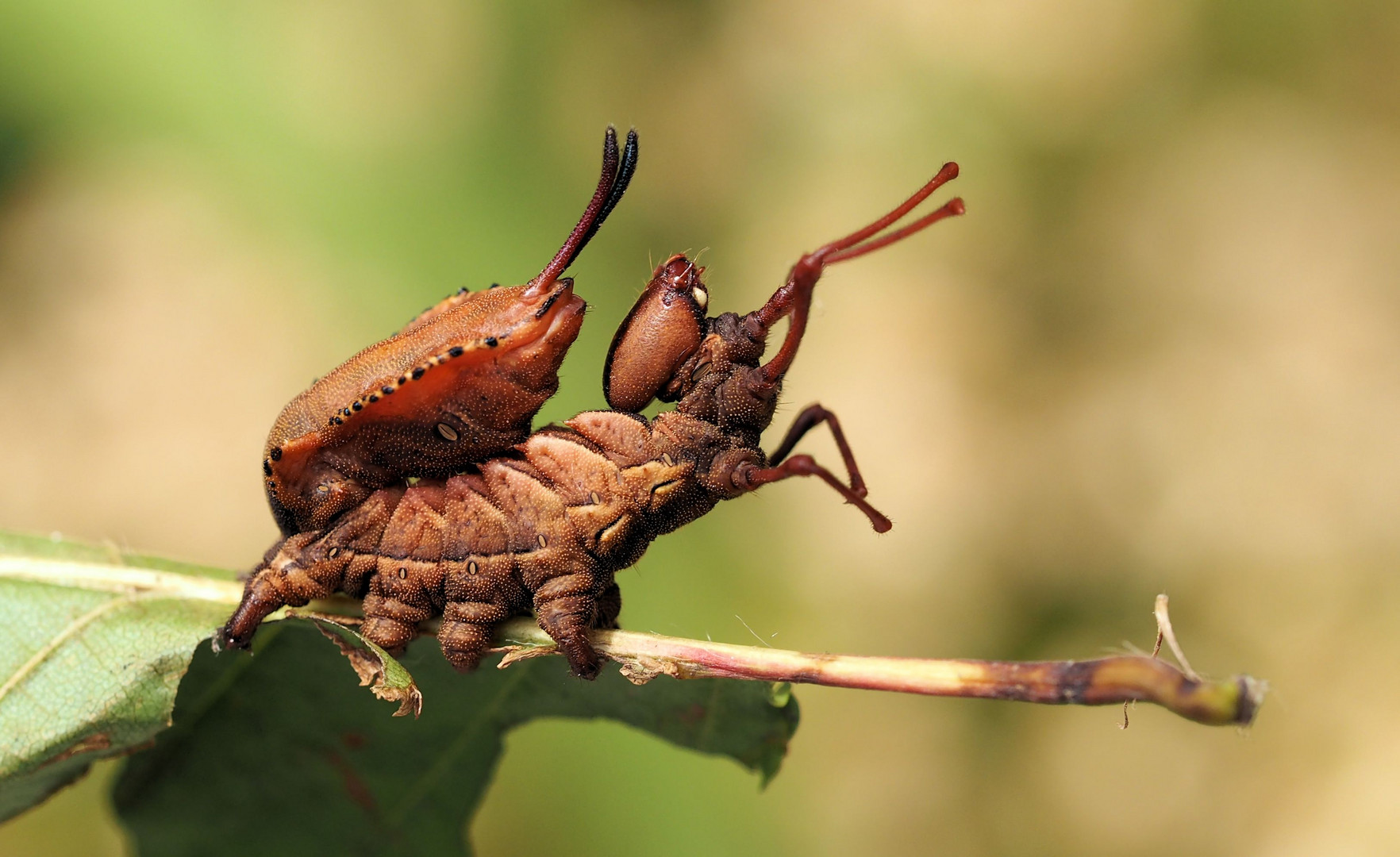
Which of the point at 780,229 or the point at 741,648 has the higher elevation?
the point at 780,229

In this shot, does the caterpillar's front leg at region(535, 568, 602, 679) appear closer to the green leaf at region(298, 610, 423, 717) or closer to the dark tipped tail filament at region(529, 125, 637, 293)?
the green leaf at region(298, 610, 423, 717)

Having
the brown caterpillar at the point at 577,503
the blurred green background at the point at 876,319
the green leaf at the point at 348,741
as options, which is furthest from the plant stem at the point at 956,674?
the blurred green background at the point at 876,319

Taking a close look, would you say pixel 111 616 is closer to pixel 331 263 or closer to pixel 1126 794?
pixel 331 263

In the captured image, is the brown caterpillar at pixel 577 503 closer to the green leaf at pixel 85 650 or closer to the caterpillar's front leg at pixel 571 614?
the caterpillar's front leg at pixel 571 614

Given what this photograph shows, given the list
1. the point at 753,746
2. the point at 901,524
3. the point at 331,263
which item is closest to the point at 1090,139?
the point at 901,524

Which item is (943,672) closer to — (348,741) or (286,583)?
(286,583)

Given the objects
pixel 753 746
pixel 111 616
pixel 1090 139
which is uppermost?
pixel 1090 139

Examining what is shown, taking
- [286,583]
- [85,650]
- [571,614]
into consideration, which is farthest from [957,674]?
[85,650]
